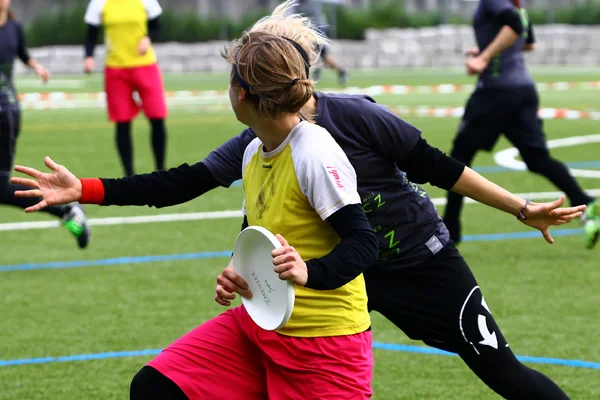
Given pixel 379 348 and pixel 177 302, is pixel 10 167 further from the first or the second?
pixel 379 348

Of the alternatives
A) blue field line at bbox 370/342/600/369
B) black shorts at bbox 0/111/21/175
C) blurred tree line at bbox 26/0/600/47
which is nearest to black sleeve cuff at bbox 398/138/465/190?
blue field line at bbox 370/342/600/369

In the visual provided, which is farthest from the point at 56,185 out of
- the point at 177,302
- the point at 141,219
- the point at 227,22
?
the point at 227,22

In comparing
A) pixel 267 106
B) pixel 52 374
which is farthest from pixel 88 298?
pixel 267 106

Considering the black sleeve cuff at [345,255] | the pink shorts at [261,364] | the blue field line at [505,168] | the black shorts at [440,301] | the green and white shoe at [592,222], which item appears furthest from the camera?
the blue field line at [505,168]

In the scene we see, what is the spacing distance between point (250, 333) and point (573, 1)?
57698mm

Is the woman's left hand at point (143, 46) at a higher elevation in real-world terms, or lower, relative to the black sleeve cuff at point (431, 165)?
lower

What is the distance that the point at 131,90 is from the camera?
12.5 metres

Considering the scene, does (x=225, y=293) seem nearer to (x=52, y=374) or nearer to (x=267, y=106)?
(x=267, y=106)

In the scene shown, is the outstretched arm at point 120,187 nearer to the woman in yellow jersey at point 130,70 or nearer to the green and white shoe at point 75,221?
the green and white shoe at point 75,221

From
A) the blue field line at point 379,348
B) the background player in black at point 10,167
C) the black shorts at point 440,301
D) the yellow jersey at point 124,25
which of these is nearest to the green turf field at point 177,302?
the blue field line at point 379,348

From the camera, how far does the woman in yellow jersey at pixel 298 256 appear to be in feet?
11.2

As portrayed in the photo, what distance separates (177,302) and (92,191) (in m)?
3.08

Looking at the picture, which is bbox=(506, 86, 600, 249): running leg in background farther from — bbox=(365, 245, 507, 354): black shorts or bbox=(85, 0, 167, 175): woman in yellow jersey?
Answer: bbox=(85, 0, 167, 175): woman in yellow jersey

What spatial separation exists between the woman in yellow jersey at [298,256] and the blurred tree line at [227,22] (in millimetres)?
48793
